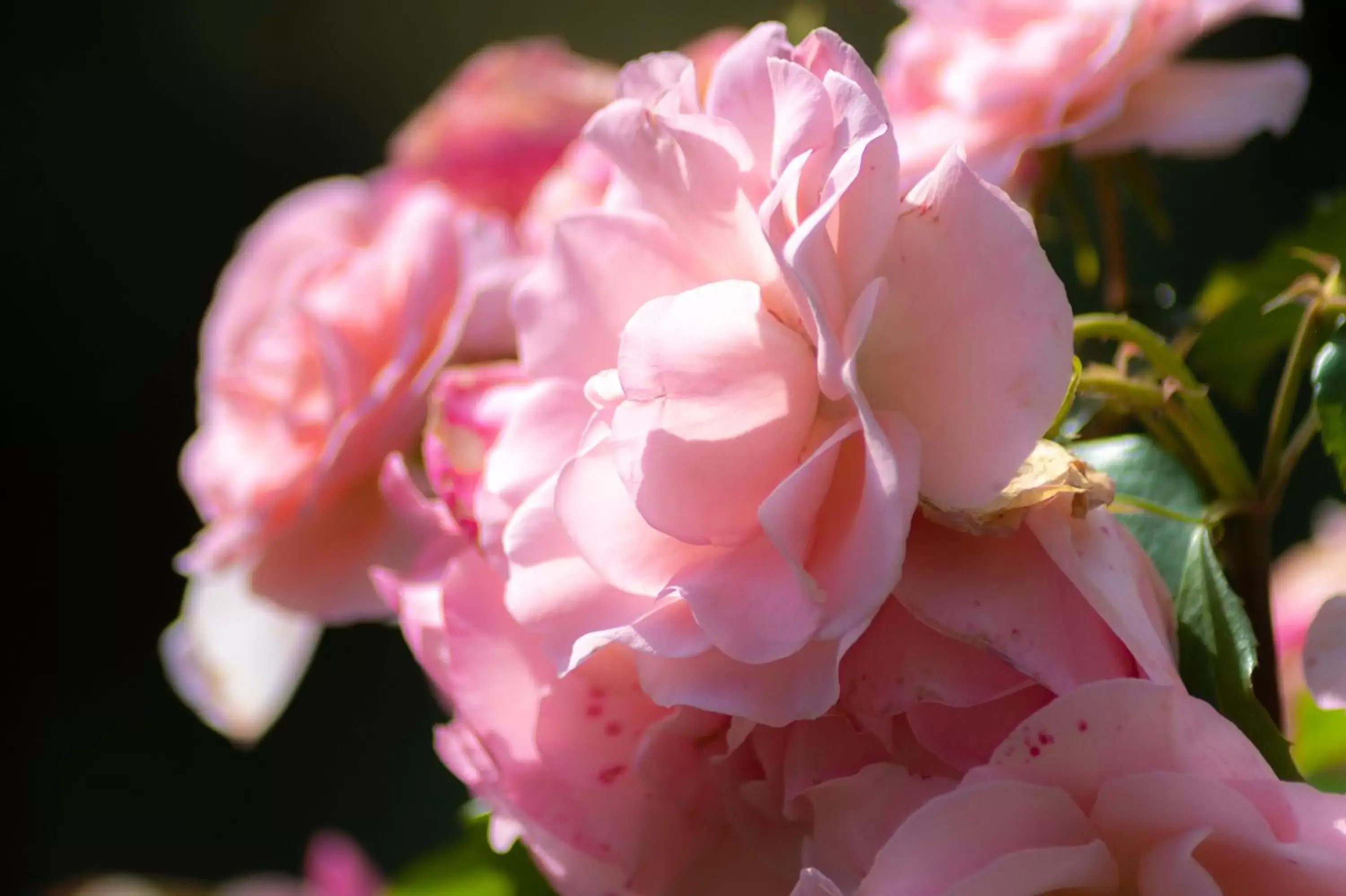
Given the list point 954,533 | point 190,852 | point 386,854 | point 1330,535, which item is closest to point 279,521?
point 954,533

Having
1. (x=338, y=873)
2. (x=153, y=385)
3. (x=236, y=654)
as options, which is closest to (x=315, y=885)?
(x=338, y=873)

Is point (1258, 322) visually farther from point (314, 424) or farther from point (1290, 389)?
point (314, 424)

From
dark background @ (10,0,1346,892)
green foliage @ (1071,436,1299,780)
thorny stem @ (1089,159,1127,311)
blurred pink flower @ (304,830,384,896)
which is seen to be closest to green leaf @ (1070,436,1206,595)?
green foliage @ (1071,436,1299,780)

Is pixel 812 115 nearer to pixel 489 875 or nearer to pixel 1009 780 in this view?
pixel 1009 780

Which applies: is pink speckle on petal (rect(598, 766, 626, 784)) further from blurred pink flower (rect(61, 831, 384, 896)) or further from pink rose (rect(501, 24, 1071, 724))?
blurred pink flower (rect(61, 831, 384, 896))

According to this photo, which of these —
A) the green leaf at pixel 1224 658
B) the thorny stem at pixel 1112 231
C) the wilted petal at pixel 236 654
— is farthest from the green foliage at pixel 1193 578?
the wilted petal at pixel 236 654

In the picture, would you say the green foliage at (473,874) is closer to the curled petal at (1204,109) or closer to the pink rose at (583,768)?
the pink rose at (583,768)
